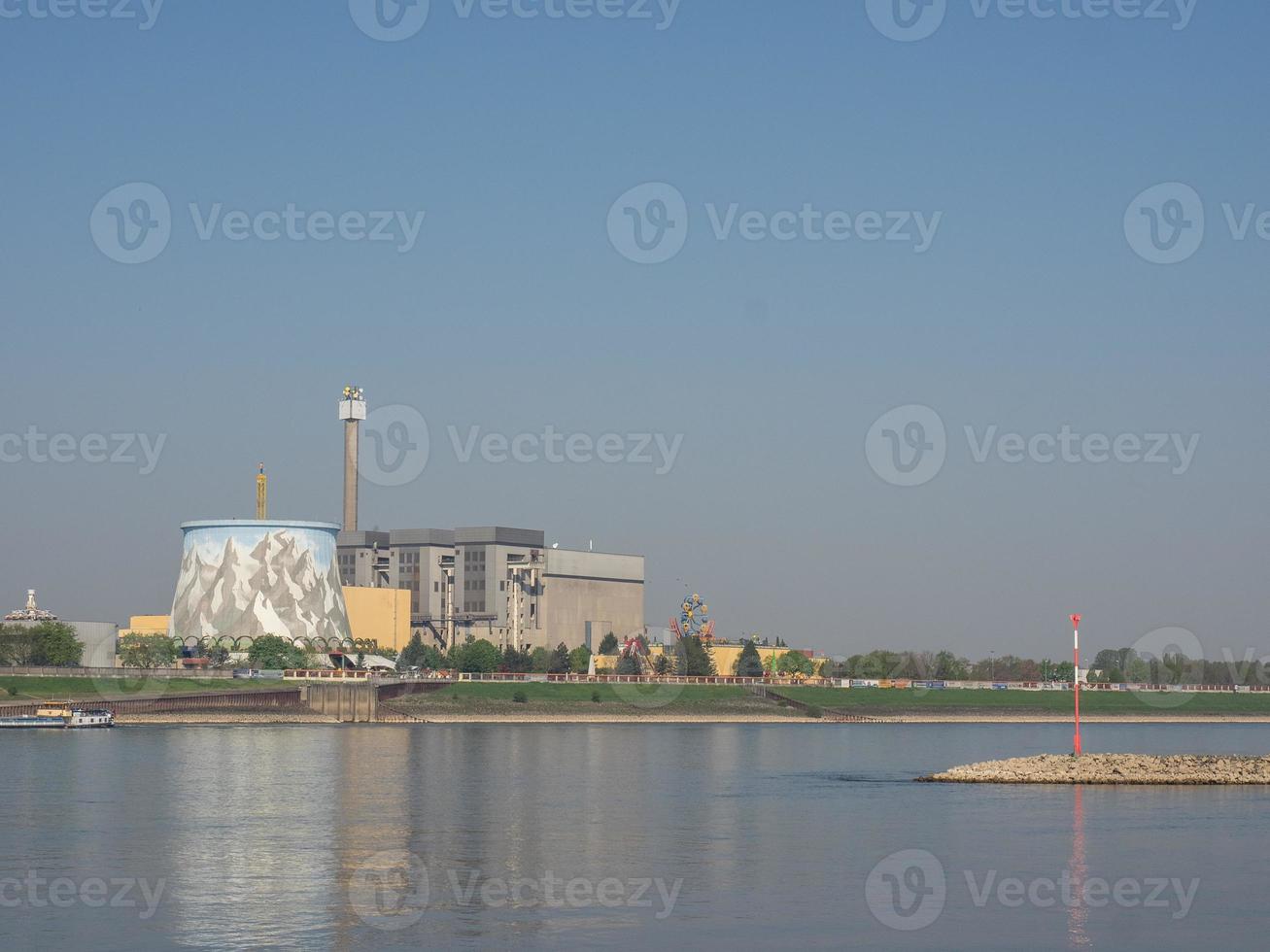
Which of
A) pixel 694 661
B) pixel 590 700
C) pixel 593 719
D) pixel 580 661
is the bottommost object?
pixel 593 719

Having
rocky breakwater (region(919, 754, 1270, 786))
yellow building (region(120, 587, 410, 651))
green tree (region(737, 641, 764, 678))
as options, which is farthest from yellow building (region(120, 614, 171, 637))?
rocky breakwater (region(919, 754, 1270, 786))

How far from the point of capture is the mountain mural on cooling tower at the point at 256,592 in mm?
170750

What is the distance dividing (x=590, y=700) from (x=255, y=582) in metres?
41.3

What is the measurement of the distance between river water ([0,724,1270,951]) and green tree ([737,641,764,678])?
114 metres

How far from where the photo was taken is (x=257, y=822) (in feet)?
160

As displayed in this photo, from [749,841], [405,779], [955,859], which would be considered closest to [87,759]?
[405,779]

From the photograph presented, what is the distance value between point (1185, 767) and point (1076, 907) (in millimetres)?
41220

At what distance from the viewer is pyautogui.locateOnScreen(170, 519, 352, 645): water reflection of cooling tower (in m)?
171

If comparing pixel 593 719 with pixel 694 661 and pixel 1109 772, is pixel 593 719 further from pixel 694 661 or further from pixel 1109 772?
pixel 1109 772

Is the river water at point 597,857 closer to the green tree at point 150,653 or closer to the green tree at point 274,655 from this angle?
the green tree at point 150,653

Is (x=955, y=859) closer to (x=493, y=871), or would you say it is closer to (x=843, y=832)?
(x=843, y=832)

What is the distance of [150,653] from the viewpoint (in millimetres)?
156375

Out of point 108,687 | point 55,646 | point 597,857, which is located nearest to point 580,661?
point 55,646

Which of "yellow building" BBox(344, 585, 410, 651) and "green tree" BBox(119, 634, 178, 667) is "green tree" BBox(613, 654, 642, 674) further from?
"green tree" BBox(119, 634, 178, 667)
